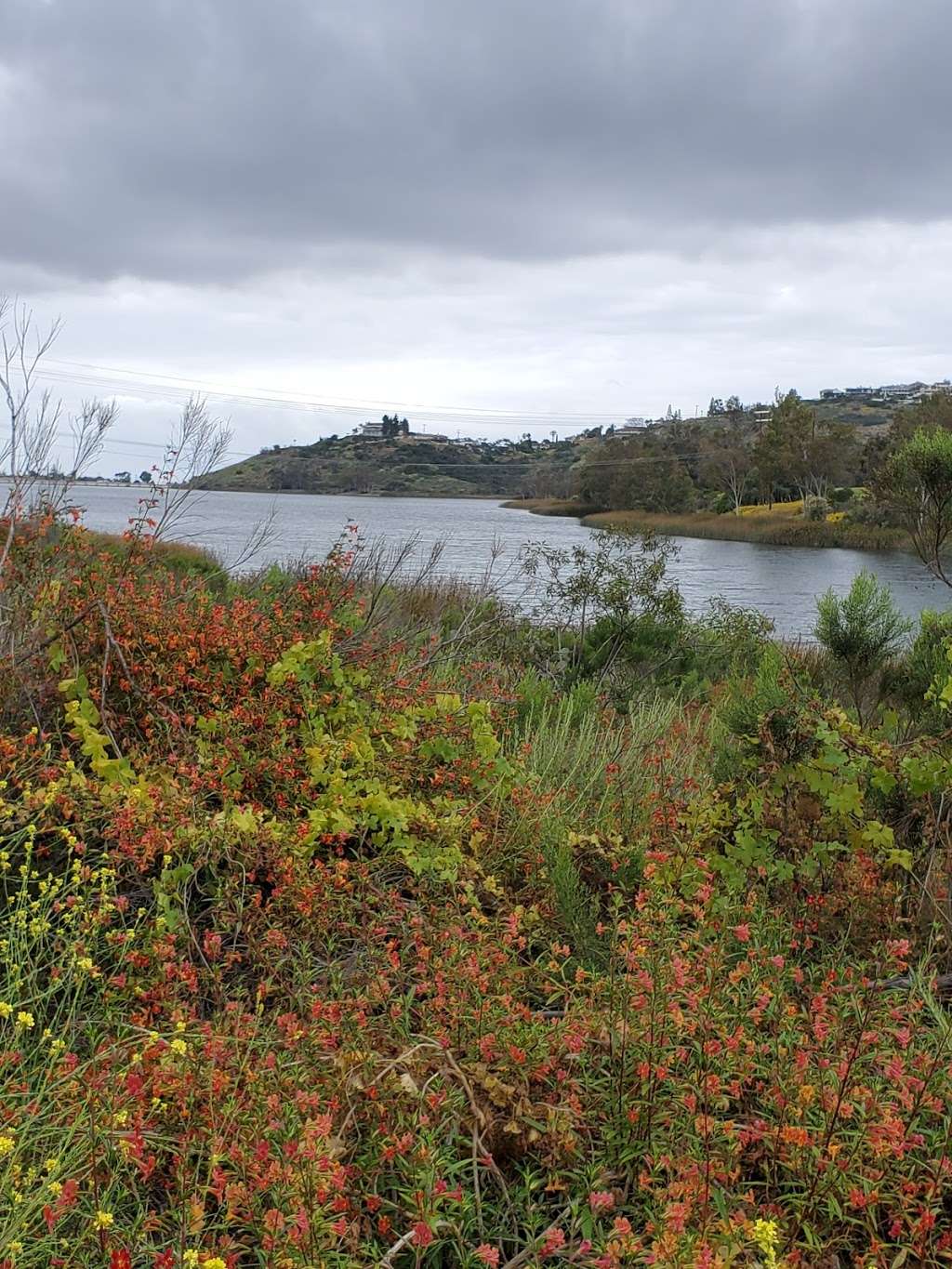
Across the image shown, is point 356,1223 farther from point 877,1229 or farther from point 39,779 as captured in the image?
point 39,779

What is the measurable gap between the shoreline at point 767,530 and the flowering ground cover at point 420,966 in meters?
36.4

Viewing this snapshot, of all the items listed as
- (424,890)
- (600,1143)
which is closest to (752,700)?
(424,890)

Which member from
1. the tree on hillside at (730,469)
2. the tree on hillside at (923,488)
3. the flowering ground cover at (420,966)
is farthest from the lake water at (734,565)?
the tree on hillside at (730,469)

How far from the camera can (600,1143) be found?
88.4 inches

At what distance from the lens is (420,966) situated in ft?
9.24

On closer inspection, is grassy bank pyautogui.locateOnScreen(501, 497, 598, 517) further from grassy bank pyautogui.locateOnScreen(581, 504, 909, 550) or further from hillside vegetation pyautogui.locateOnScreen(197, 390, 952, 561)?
grassy bank pyautogui.locateOnScreen(581, 504, 909, 550)

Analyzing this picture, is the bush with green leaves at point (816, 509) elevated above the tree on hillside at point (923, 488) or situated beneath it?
elevated above

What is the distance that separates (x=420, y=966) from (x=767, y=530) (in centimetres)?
5413

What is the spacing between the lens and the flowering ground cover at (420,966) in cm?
196

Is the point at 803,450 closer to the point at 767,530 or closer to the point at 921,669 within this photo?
the point at 767,530

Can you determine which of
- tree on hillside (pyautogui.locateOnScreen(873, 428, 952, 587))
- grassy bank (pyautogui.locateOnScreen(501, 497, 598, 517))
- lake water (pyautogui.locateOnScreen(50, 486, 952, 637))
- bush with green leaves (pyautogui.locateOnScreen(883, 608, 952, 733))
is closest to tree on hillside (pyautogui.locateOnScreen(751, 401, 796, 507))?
grassy bank (pyautogui.locateOnScreen(501, 497, 598, 517))

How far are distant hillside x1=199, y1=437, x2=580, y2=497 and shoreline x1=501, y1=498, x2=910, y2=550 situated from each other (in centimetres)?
1716

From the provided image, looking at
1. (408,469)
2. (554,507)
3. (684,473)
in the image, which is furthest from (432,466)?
(684,473)

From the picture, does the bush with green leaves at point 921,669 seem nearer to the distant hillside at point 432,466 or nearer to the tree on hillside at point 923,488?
the tree on hillside at point 923,488
